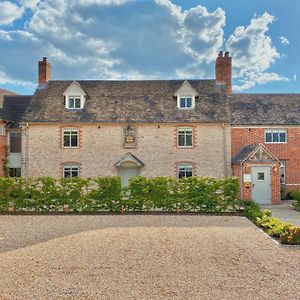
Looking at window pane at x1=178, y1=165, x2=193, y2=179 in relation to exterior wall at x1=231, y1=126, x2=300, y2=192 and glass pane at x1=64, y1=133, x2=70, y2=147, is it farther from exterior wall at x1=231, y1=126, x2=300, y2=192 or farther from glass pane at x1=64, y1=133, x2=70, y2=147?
glass pane at x1=64, y1=133, x2=70, y2=147

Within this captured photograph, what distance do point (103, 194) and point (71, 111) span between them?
1181 centimetres

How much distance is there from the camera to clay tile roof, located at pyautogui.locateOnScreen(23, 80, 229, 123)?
29.1m

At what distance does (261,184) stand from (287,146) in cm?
462

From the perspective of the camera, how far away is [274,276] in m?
8.42

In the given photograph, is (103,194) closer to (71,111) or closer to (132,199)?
(132,199)

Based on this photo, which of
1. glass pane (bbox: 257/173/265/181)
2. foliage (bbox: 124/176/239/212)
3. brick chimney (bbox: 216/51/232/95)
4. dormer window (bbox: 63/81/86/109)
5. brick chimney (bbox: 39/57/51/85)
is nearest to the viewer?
foliage (bbox: 124/176/239/212)

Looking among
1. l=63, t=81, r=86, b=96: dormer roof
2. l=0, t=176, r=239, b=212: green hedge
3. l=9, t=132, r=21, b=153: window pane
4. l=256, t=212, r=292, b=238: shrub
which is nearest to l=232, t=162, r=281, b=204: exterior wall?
l=0, t=176, r=239, b=212: green hedge

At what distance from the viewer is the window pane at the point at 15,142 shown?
1227 inches

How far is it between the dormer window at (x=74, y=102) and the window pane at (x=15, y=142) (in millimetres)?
5235

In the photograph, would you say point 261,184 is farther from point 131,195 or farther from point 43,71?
point 43,71

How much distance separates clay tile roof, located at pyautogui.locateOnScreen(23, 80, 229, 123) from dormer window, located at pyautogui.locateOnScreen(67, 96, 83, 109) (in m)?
0.53

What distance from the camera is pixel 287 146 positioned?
96.0ft

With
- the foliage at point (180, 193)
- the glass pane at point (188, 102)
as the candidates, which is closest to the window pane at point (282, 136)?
the glass pane at point (188, 102)

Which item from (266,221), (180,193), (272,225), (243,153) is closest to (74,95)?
(243,153)
